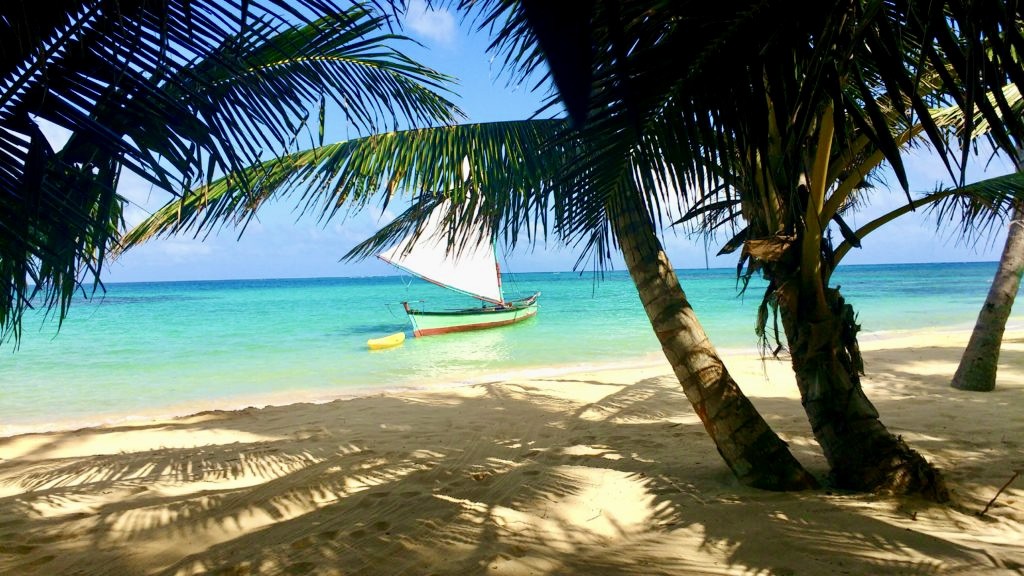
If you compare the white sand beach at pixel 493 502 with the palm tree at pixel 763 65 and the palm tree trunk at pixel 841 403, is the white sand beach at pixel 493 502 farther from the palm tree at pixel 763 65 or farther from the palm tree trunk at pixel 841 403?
the palm tree at pixel 763 65

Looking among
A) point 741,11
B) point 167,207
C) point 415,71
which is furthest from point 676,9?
point 167,207

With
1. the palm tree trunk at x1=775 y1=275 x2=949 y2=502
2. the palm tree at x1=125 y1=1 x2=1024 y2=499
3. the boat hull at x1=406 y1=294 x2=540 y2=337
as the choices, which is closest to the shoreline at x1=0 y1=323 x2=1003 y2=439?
the palm tree trunk at x1=775 y1=275 x2=949 y2=502

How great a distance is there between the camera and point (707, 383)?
2.96m

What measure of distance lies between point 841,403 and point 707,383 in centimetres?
60

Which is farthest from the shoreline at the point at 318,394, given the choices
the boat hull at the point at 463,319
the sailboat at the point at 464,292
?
the boat hull at the point at 463,319

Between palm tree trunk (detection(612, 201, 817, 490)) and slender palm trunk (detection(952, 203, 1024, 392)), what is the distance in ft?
12.4

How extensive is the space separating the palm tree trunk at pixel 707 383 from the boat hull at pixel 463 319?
1550cm

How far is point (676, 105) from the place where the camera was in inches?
67.6

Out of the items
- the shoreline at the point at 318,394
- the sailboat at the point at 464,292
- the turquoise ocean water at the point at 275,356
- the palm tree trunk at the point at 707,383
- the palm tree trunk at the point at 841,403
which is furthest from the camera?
the sailboat at the point at 464,292

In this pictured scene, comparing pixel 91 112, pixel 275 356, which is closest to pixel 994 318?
pixel 91 112

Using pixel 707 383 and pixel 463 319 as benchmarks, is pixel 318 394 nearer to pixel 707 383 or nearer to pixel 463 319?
pixel 707 383

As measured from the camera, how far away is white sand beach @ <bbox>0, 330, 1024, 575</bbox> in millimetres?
2301

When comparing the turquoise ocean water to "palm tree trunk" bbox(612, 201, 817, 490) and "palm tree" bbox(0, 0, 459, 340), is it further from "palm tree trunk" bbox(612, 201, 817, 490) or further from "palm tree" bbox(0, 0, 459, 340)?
"palm tree" bbox(0, 0, 459, 340)

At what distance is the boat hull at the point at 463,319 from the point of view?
18.6 metres
